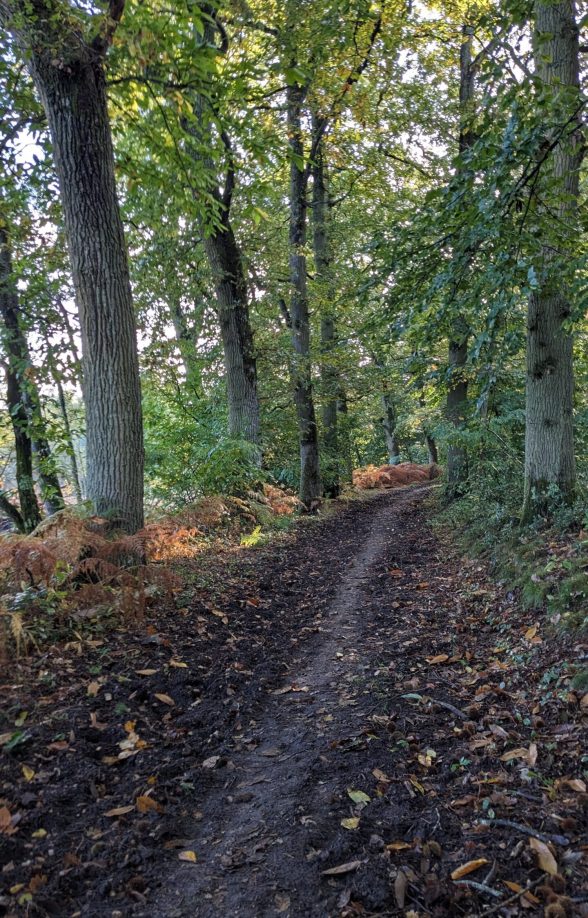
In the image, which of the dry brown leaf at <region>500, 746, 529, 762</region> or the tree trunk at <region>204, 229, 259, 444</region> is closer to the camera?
the dry brown leaf at <region>500, 746, 529, 762</region>

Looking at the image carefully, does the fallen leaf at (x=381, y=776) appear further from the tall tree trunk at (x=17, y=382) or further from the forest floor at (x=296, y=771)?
the tall tree trunk at (x=17, y=382)

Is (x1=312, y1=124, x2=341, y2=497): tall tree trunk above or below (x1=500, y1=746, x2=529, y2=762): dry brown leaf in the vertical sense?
above

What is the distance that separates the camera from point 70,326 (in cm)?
834

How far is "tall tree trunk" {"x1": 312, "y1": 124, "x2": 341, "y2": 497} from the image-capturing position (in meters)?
15.0

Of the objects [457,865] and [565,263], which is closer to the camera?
[457,865]

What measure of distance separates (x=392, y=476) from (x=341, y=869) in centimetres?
2368

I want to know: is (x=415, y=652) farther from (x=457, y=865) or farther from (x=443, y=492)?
(x=443, y=492)

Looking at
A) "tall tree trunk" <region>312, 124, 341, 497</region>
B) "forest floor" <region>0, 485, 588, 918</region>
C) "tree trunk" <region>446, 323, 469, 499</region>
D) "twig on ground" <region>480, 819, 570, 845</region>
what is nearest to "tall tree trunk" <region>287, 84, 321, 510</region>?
"tall tree trunk" <region>312, 124, 341, 497</region>

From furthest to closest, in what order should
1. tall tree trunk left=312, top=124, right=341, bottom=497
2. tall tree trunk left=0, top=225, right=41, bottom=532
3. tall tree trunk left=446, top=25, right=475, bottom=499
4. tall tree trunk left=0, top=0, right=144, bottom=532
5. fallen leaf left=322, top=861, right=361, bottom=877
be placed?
tall tree trunk left=312, top=124, right=341, bottom=497, tall tree trunk left=446, top=25, right=475, bottom=499, tall tree trunk left=0, top=225, right=41, bottom=532, tall tree trunk left=0, top=0, right=144, bottom=532, fallen leaf left=322, top=861, right=361, bottom=877

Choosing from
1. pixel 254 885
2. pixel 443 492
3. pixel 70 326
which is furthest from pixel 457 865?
pixel 443 492

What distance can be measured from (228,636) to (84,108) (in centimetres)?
587

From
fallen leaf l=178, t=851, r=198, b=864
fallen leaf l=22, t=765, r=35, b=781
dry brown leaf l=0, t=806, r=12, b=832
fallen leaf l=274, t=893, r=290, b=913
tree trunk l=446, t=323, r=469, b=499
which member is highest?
tree trunk l=446, t=323, r=469, b=499

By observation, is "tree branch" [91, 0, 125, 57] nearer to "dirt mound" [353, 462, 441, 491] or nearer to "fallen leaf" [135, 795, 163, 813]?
"fallen leaf" [135, 795, 163, 813]

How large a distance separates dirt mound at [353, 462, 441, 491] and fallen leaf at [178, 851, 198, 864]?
20599mm
